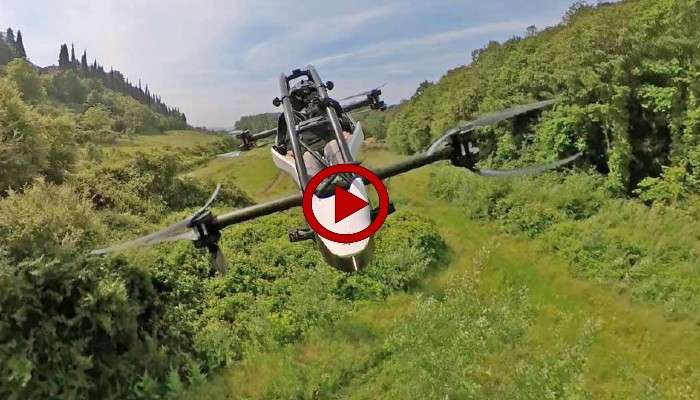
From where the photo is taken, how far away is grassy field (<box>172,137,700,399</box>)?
12469 mm

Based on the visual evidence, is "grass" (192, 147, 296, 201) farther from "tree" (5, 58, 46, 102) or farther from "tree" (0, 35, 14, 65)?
"tree" (0, 35, 14, 65)

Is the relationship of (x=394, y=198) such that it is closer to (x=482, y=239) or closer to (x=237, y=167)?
(x=482, y=239)

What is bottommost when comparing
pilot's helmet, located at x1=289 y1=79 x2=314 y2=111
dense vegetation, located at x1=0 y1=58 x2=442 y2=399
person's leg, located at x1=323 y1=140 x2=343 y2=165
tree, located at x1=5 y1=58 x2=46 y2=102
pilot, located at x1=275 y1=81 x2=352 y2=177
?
dense vegetation, located at x1=0 y1=58 x2=442 y2=399

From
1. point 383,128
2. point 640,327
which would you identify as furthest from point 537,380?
point 383,128

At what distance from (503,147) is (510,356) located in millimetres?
26753

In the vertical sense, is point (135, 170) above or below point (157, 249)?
above

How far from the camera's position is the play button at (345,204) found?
7.65 metres

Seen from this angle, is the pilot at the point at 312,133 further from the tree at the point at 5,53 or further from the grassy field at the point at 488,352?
the tree at the point at 5,53

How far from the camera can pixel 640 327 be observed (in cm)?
1600

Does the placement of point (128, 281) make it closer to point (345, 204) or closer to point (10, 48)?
point (345, 204)

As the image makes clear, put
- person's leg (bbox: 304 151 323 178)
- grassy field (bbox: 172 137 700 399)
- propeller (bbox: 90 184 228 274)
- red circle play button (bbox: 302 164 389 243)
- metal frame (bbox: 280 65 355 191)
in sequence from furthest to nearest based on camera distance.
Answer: grassy field (bbox: 172 137 700 399), person's leg (bbox: 304 151 323 178), metal frame (bbox: 280 65 355 191), red circle play button (bbox: 302 164 389 243), propeller (bbox: 90 184 228 274)

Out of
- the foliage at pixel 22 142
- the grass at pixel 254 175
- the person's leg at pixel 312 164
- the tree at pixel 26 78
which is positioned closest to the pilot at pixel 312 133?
the person's leg at pixel 312 164

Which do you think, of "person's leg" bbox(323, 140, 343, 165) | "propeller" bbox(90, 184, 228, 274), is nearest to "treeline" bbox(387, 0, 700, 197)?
"person's leg" bbox(323, 140, 343, 165)

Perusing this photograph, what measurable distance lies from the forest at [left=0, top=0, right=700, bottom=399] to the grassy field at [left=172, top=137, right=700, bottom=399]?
0.07m
